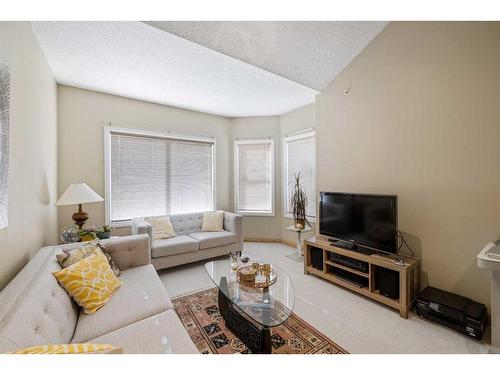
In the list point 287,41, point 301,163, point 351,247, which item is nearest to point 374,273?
point 351,247

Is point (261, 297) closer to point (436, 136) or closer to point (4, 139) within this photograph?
point (4, 139)

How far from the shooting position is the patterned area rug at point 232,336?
1.55m

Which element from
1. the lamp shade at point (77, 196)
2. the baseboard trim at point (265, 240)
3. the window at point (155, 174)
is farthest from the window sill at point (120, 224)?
the baseboard trim at point (265, 240)

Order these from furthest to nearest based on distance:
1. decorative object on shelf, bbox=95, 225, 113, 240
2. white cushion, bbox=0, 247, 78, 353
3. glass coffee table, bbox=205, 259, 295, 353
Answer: decorative object on shelf, bbox=95, 225, 113, 240, glass coffee table, bbox=205, 259, 295, 353, white cushion, bbox=0, 247, 78, 353

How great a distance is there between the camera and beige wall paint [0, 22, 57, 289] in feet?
4.60

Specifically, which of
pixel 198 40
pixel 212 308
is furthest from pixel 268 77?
pixel 212 308

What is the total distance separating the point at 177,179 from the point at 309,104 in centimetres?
279

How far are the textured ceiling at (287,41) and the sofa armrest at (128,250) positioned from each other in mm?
2099

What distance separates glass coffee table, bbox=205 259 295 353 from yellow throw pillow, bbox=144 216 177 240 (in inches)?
58.7

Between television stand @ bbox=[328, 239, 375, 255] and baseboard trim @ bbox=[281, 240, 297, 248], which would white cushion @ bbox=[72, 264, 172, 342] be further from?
baseboard trim @ bbox=[281, 240, 297, 248]

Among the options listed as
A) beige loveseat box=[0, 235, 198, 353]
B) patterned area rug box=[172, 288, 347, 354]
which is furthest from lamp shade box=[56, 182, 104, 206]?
patterned area rug box=[172, 288, 347, 354]

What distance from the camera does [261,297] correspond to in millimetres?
1654

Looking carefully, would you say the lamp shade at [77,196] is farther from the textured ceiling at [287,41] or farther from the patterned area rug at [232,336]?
the textured ceiling at [287,41]
